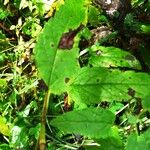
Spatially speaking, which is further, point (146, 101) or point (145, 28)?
point (145, 28)

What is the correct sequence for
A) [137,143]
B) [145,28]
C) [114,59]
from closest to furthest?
[137,143], [114,59], [145,28]

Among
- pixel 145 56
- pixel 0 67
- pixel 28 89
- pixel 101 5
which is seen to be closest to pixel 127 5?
pixel 101 5

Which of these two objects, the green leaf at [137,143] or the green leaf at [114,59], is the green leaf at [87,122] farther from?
the green leaf at [114,59]

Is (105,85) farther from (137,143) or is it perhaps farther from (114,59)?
(114,59)

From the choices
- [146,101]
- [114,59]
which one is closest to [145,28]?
[114,59]

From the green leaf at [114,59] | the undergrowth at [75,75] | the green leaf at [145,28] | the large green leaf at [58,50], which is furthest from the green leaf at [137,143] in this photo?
the green leaf at [145,28]

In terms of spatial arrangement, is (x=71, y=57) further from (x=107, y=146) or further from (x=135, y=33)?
(x=135, y=33)

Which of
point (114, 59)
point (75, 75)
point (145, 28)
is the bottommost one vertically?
point (114, 59)
